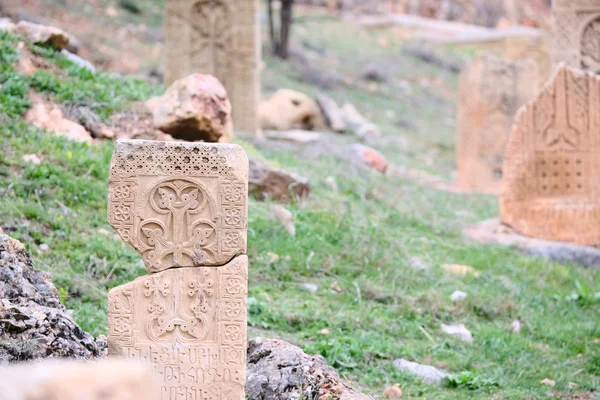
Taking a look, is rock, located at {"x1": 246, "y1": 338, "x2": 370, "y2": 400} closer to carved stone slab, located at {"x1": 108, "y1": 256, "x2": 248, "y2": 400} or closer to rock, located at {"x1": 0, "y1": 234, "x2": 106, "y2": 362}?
carved stone slab, located at {"x1": 108, "y1": 256, "x2": 248, "y2": 400}

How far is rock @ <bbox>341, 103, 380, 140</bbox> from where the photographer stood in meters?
15.0

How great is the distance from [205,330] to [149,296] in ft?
0.99

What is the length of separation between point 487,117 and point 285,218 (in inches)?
297

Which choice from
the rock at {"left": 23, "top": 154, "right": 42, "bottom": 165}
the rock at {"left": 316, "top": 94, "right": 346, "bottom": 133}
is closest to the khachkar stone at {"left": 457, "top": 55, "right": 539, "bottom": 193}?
the rock at {"left": 316, "top": 94, "right": 346, "bottom": 133}

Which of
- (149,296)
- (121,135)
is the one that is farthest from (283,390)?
(121,135)

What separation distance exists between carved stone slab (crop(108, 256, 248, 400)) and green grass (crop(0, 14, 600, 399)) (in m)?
0.82

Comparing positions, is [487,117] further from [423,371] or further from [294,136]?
[423,371]

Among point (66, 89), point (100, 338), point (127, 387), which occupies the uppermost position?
point (66, 89)

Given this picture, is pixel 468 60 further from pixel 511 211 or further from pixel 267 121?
pixel 511 211

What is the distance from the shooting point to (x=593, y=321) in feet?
20.9

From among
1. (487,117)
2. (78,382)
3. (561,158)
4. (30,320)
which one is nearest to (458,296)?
(561,158)

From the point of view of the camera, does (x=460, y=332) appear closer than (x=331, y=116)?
Yes

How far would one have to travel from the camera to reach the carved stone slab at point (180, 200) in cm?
399

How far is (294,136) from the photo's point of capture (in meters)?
12.3
